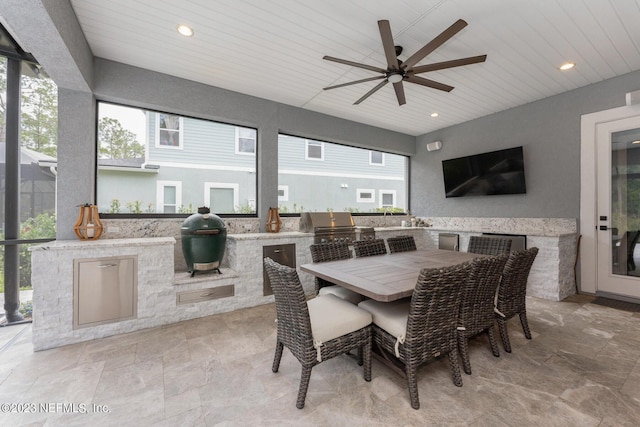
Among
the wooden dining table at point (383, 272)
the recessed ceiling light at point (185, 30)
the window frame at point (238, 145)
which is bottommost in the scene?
the wooden dining table at point (383, 272)

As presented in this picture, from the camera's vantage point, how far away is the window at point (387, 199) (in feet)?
19.5

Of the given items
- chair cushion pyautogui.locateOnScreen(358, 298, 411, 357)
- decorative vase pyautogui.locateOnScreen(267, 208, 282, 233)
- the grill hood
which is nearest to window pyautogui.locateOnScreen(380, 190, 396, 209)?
the grill hood

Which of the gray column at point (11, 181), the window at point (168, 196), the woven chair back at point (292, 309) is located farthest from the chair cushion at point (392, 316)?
the gray column at point (11, 181)

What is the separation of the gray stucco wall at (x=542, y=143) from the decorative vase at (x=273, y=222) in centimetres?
361

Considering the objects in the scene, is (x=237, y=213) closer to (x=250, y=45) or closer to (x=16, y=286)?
(x=250, y=45)

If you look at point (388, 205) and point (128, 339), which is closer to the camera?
point (128, 339)

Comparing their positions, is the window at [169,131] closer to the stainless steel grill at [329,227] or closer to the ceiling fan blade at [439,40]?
the stainless steel grill at [329,227]

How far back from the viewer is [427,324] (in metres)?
1.65

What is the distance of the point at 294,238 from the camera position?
380cm

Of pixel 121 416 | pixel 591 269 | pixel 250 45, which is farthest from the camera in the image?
pixel 591 269

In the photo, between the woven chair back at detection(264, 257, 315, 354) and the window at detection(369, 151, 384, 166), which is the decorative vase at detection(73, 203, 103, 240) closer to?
the woven chair back at detection(264, 257, 315, 354)

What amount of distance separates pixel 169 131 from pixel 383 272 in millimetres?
3423

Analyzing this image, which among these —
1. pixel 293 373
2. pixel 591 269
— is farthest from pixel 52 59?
pixel 591 269

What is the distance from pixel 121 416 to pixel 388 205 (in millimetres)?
5412
